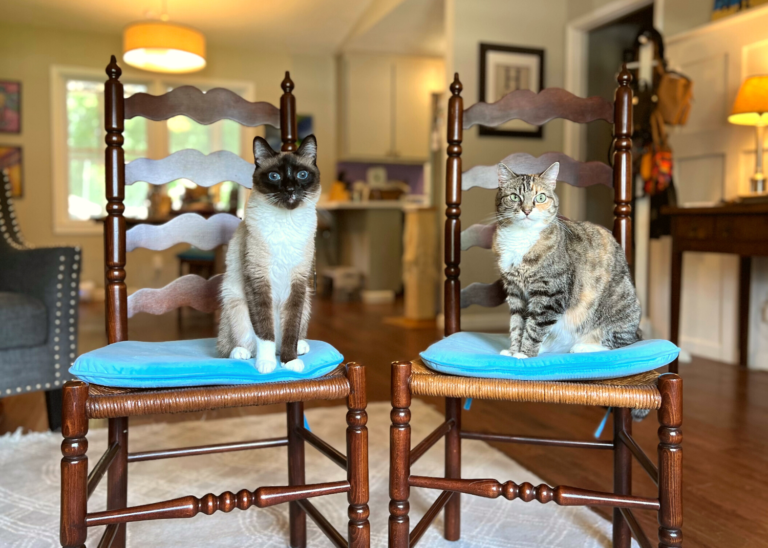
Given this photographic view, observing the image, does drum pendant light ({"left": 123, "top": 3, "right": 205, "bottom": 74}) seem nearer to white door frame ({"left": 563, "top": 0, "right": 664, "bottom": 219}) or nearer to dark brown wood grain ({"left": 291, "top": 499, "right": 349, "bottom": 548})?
white door frame ({"left": 563, "top": 0, "right": 664, "bottom": 219})

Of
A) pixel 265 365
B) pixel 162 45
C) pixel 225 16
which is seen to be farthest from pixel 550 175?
pixel 225 16

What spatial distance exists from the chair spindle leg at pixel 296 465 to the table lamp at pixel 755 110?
2462 millimetres

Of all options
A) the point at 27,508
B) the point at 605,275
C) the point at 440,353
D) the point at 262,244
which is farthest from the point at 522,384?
the point at 27,508

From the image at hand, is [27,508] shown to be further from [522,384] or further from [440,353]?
[522,384]

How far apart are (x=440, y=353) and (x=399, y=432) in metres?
0.15

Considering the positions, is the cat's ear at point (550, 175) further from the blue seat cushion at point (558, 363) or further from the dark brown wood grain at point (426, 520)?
the dark brown wood grain at point (426, 520)

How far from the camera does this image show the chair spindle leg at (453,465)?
138 centimetres

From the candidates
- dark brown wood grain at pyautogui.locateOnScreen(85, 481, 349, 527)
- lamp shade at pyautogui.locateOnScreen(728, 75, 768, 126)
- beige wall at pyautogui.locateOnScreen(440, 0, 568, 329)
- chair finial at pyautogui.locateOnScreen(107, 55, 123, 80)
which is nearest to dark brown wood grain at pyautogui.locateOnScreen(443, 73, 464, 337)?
dark brown wood grain at pyautogui.locateOnScreen(85, 481, 349, 527)

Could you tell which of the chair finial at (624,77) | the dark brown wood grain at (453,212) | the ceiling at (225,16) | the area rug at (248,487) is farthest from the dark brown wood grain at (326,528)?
the ceiling at (225,16)

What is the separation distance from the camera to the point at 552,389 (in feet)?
3.22

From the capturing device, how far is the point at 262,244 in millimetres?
1068

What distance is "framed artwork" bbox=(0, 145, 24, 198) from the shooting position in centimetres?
595

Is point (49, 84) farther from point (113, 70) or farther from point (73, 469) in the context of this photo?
point (73, 469)

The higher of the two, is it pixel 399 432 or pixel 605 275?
pixel 605 275
